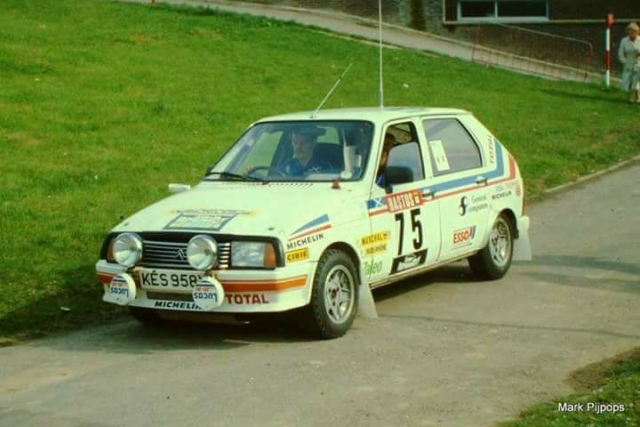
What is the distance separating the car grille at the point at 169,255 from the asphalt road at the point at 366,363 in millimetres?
613

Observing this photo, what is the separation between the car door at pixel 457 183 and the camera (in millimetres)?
10977

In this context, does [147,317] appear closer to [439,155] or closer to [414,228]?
[414,228]

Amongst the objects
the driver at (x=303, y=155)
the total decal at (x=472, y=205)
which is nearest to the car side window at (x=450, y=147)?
the total decal at (x=472, y=205)

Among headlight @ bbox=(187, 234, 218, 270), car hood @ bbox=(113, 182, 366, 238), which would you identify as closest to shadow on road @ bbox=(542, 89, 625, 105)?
car hood @ bbox=(113, 182, 366, 238)

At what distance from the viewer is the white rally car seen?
9109mm

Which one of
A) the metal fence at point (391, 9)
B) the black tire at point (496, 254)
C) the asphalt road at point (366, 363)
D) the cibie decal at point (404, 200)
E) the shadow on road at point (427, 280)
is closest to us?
the asphalt road at point (366, 363)

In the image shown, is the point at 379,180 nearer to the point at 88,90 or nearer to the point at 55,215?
the point at 55,215

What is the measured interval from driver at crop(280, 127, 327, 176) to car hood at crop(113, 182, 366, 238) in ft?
0.90

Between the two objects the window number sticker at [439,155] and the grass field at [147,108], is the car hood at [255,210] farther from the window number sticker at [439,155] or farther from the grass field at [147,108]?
the grass field at [147,108]

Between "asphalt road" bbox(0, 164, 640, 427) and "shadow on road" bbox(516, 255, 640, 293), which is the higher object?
"asphalt road" bbox(0, 164, 640, 427)

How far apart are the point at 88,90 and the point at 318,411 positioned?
42.9 ft

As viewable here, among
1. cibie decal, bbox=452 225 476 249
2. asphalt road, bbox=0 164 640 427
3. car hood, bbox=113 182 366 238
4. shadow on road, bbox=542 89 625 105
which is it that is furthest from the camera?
shadow on road, bbox=542 89 625 105

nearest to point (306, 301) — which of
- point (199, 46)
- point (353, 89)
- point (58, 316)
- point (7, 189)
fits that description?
point (58, 316)

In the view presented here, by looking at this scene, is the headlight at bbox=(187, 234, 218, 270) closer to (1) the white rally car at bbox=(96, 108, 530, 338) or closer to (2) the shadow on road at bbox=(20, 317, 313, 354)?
(1) the white rally car at bbox=(96, 108, 530, 338)
